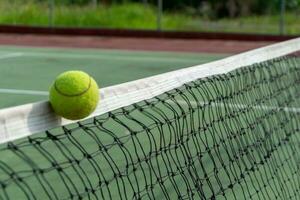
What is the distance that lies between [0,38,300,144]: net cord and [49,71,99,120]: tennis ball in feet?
0.11

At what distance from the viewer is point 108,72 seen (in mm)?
10016

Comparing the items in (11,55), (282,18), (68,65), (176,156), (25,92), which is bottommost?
(282,18)

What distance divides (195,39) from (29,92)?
822cm

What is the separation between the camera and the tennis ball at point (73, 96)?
218cm

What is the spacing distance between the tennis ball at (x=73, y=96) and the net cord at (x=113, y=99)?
3cm

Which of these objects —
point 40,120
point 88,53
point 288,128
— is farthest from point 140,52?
point 40,120

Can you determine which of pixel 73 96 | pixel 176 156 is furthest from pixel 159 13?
pixel 73 96

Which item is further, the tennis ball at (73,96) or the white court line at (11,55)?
the white court line at (11,55)

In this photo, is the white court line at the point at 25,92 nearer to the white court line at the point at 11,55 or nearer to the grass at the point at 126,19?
the white court line at the point at 11,55

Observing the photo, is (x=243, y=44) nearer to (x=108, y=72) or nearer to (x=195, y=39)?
(x=195, y=39)

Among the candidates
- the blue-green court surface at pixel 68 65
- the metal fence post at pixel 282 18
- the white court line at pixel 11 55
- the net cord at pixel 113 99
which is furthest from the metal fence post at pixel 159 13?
the net cord at pixel 113 99

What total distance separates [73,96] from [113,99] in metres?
0.36

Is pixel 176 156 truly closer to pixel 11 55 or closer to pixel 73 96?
pixel 73 96

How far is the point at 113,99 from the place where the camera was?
2.55 meters
